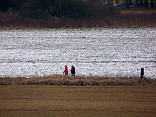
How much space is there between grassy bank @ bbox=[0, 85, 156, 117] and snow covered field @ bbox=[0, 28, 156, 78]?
4.80 m

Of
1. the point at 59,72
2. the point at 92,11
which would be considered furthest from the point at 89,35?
the point at 59,72

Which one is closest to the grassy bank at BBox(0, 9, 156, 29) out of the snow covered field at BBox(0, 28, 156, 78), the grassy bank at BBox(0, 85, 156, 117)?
the snow covered field at BBox(0, 28, 156, 78)

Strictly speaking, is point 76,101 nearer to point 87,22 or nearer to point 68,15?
point 87,22

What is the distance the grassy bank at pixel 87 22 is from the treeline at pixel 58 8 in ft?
6.07

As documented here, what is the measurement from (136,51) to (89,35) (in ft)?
43.4

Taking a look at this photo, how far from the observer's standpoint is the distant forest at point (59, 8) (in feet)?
208

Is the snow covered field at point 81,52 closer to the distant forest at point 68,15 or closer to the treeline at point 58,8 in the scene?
the distant forest at point 68,15

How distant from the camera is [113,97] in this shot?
18.8 meters

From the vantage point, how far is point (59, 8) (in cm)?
6738

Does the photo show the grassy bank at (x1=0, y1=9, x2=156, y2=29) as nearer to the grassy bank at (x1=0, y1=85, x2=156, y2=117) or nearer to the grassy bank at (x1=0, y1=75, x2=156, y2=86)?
the grassy bank at (x1=0, y1=75, x2=156, y2=86)

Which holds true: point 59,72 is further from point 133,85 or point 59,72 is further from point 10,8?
point 10,8

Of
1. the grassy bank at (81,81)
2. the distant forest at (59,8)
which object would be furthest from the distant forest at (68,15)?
the grassy bank at (81,81)

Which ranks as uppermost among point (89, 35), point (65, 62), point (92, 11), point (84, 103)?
point (92, 11)

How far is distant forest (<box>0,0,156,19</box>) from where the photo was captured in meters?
A: 63.2
